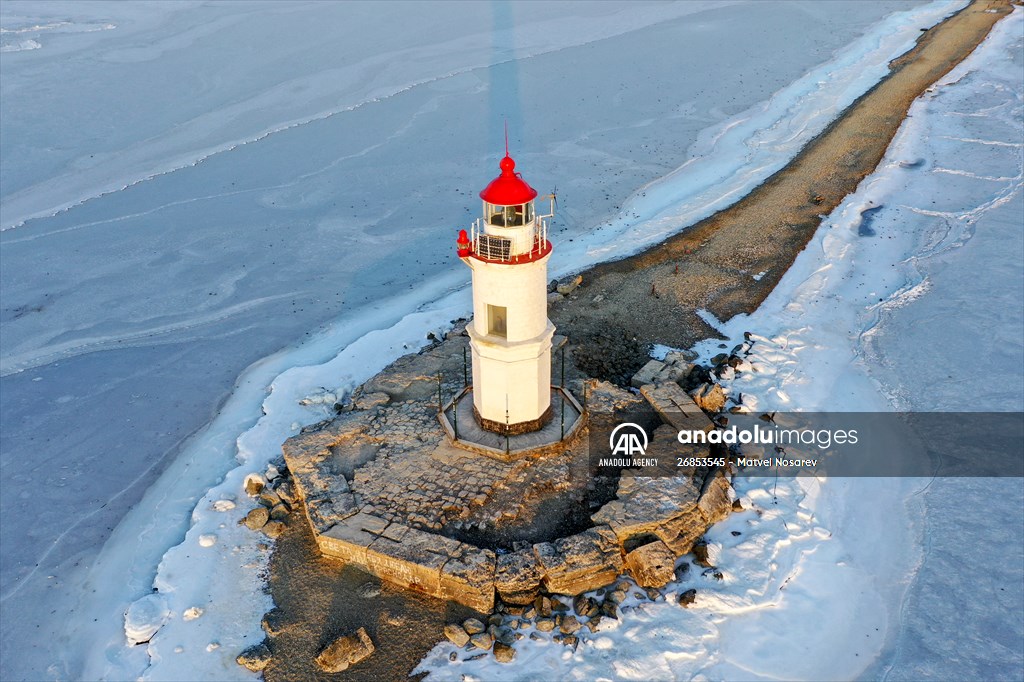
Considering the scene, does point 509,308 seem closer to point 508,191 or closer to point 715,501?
point 508,191

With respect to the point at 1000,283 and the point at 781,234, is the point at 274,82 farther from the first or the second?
the point at 1000,283

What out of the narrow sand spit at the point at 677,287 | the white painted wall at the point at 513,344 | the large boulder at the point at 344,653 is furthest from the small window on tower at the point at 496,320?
the large boulder at the point at 344,653

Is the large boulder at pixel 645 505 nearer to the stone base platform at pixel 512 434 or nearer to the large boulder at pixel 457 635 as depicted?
the stone base platform at pixel 512 434

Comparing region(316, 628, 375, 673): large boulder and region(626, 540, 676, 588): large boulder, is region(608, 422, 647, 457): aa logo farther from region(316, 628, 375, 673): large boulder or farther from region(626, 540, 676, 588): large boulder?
region(316, 628, 375, 673): large boulder

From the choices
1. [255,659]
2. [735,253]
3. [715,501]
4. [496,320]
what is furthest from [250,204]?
[715,501]

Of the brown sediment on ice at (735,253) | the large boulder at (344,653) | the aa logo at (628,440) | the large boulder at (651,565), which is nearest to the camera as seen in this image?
the large boulder at (344,653)

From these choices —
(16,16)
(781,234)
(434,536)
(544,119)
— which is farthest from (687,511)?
(16,16)

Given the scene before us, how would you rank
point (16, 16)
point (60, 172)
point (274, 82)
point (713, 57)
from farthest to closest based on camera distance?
point (16, 16) < point (713, 57) < point (274, 82) < point (60, 172)
